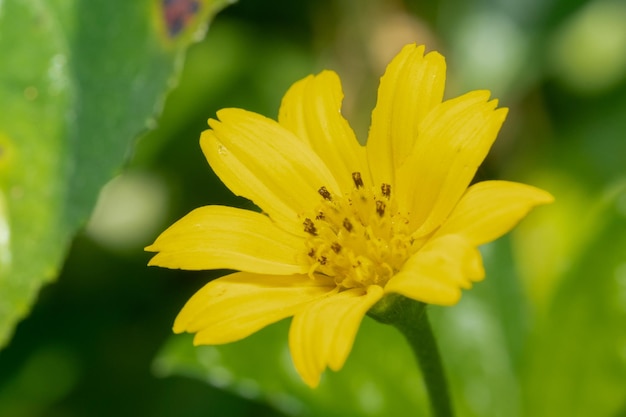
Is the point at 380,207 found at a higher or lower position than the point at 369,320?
higher

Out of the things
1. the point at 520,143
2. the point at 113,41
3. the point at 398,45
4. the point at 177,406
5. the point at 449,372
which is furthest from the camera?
the point at 398,45

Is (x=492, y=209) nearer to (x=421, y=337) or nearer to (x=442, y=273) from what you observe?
Answer: (x=442, y=273)

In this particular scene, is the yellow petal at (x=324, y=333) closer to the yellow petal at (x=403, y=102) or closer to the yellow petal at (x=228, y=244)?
the yellow petal at (x=228, y=244)

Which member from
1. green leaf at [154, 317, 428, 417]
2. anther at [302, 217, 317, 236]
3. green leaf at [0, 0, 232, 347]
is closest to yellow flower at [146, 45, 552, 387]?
anther at [302, 217, 317, 236]

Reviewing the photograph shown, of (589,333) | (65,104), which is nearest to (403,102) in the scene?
(65,104)

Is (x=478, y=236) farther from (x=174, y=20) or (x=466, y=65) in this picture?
(x=466, y=65)

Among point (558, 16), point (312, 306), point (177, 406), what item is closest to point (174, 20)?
point (312, 306)
